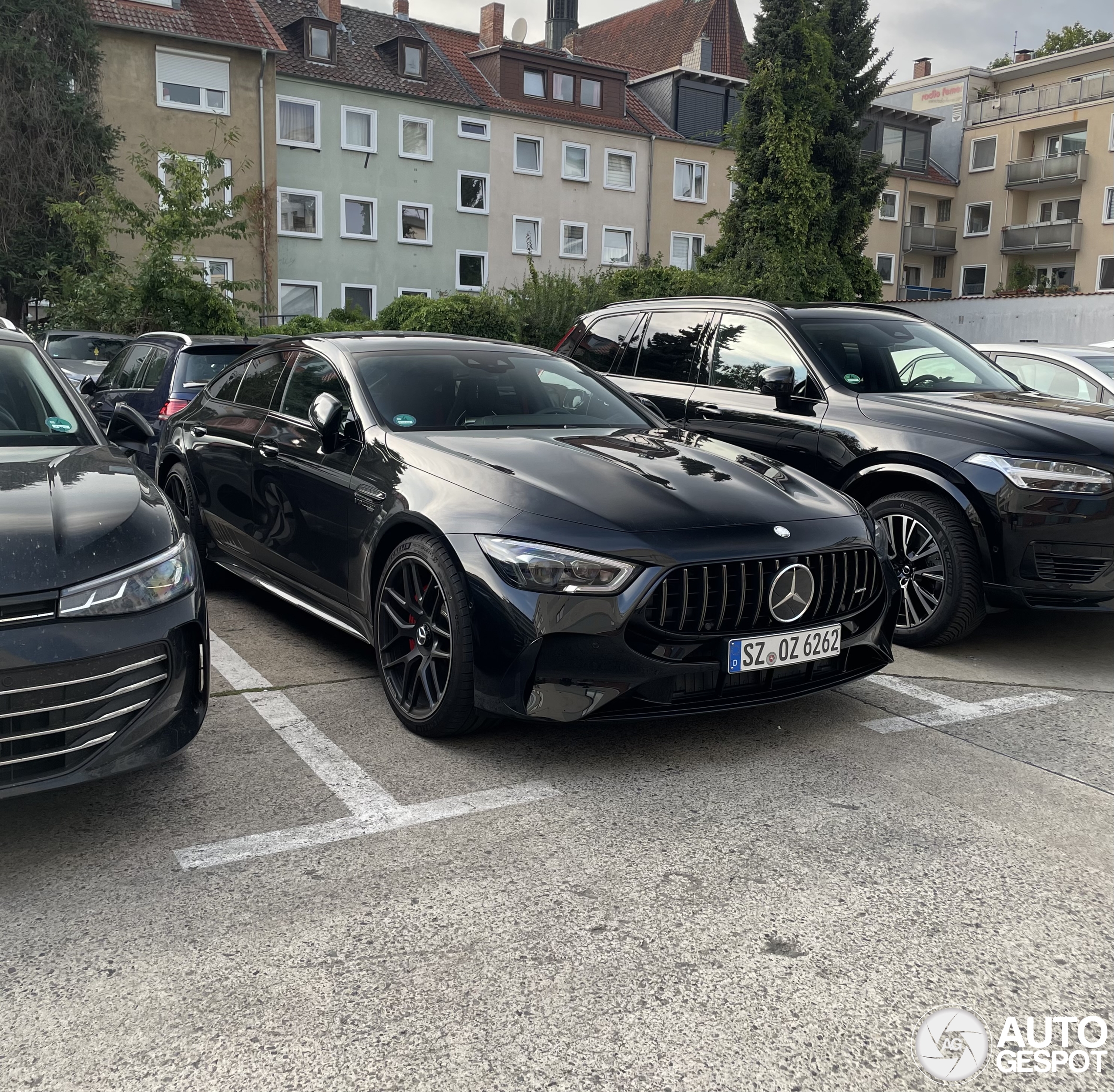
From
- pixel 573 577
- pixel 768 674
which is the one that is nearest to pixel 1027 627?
pixel 768 674

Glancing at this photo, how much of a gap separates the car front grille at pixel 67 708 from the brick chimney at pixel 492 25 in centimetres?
4656

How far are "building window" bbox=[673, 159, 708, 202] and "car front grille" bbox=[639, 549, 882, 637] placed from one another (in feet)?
140

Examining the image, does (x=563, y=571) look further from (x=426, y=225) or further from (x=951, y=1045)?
(x=426, y=225)

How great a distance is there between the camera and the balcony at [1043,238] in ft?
157

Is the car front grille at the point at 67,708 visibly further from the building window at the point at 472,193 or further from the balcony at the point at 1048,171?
the balcony at the point at 1048,171

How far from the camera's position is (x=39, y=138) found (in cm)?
3100

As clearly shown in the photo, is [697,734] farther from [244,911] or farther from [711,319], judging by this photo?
[711,319]

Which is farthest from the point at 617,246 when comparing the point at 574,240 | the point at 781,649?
the point at 781,649

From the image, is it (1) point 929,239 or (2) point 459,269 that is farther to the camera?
(1) point 929,239

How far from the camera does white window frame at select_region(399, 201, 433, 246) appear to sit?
39.2m

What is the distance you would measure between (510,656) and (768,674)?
93 cm

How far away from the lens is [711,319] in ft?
23.7

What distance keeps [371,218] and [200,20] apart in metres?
7.70

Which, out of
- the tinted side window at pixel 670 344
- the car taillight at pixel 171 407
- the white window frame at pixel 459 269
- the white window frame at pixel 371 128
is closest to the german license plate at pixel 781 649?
the tinted side window at pixel 670 344
